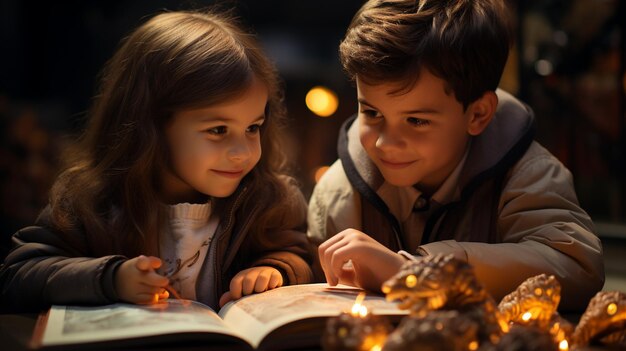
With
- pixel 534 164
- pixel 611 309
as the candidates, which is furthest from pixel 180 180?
pixel 611 309

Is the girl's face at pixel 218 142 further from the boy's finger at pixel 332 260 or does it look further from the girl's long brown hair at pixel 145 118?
the boy's finger at pixel 332 260

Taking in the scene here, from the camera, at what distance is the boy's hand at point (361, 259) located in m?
1.17

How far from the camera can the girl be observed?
1336mm

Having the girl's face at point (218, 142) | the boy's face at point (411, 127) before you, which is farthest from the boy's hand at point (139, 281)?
the boy's face at point (411, 127)

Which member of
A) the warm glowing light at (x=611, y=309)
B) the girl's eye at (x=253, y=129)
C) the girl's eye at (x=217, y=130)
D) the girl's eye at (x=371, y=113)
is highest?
the girl's eye at (x=371, y=113)

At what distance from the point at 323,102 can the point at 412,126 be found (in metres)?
1.75

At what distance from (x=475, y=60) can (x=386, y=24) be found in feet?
0.57

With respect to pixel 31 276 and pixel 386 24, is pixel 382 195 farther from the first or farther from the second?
pixel 31 276

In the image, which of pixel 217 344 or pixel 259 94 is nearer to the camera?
pixel 217 344

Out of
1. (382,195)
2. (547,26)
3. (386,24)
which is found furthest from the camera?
(547,26)

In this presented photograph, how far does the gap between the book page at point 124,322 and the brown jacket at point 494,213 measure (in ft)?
1.26

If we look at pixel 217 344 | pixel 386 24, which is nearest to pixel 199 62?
pixel 386 24

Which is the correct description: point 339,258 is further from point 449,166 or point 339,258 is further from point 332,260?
point 449,166

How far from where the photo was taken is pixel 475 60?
1.38 metres
